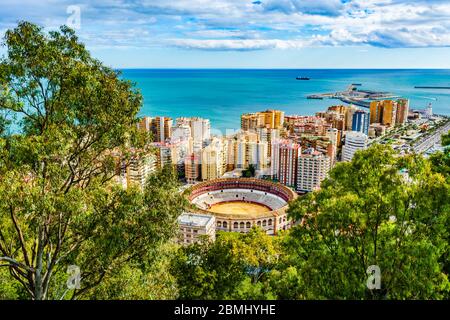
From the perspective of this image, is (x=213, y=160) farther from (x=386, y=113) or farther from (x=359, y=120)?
(x=386, y=113)

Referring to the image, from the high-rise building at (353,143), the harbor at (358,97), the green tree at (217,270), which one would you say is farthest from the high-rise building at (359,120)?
the green tree at (217,270)

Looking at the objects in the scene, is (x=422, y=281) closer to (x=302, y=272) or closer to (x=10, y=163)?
(x=302, y=272)

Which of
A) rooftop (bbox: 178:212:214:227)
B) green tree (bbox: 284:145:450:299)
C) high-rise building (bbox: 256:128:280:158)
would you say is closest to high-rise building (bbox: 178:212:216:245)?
rooftop (bbox: 178:212:214:227)

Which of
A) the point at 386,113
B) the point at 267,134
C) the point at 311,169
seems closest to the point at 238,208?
the point at 311,169

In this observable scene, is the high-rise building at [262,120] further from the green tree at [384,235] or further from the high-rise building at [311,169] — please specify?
the green tree at [384,235]

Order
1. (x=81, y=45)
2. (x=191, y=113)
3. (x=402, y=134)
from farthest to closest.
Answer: (x=191, y=113) → (x=402, y=134) → (x=81, y=45)

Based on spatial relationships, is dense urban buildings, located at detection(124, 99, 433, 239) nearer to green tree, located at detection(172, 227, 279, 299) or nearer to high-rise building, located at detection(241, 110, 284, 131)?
high-rise building, located at detection(241, 110, 284, 131)

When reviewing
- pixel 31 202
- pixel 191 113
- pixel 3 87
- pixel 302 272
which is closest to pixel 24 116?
pixel 3 87
